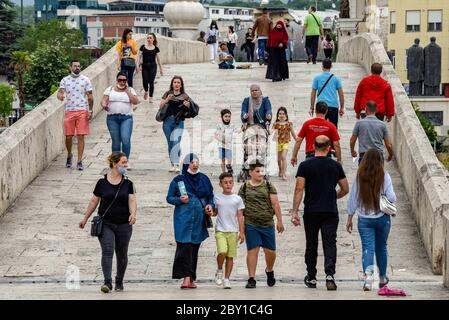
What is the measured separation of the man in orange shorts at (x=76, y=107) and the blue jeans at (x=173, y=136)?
1048 mm

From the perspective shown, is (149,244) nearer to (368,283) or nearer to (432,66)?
(368,283)

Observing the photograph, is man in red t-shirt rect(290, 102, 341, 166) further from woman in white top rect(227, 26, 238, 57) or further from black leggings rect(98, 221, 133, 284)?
woman in white top rect(227, 26, 238, 57)

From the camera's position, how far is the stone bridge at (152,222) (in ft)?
43.7

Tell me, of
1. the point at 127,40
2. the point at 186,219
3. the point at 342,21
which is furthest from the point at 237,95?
the point at 342,21

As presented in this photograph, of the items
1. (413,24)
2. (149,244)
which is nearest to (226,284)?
(149,244)

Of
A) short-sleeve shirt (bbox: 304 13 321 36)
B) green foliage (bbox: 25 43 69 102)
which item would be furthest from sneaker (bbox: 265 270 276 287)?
green foliage (bbox: 25 43 69 102)

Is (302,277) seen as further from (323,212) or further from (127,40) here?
(127,40)

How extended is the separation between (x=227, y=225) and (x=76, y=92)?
20.9ft

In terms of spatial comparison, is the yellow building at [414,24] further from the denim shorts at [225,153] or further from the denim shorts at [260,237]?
the denim shorts at [260,237]

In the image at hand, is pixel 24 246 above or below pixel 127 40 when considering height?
below

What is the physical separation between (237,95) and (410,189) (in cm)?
975

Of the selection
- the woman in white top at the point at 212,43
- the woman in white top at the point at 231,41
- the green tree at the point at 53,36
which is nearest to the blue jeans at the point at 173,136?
the woman in white top at the point at 231,41

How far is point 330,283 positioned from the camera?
12.9m
